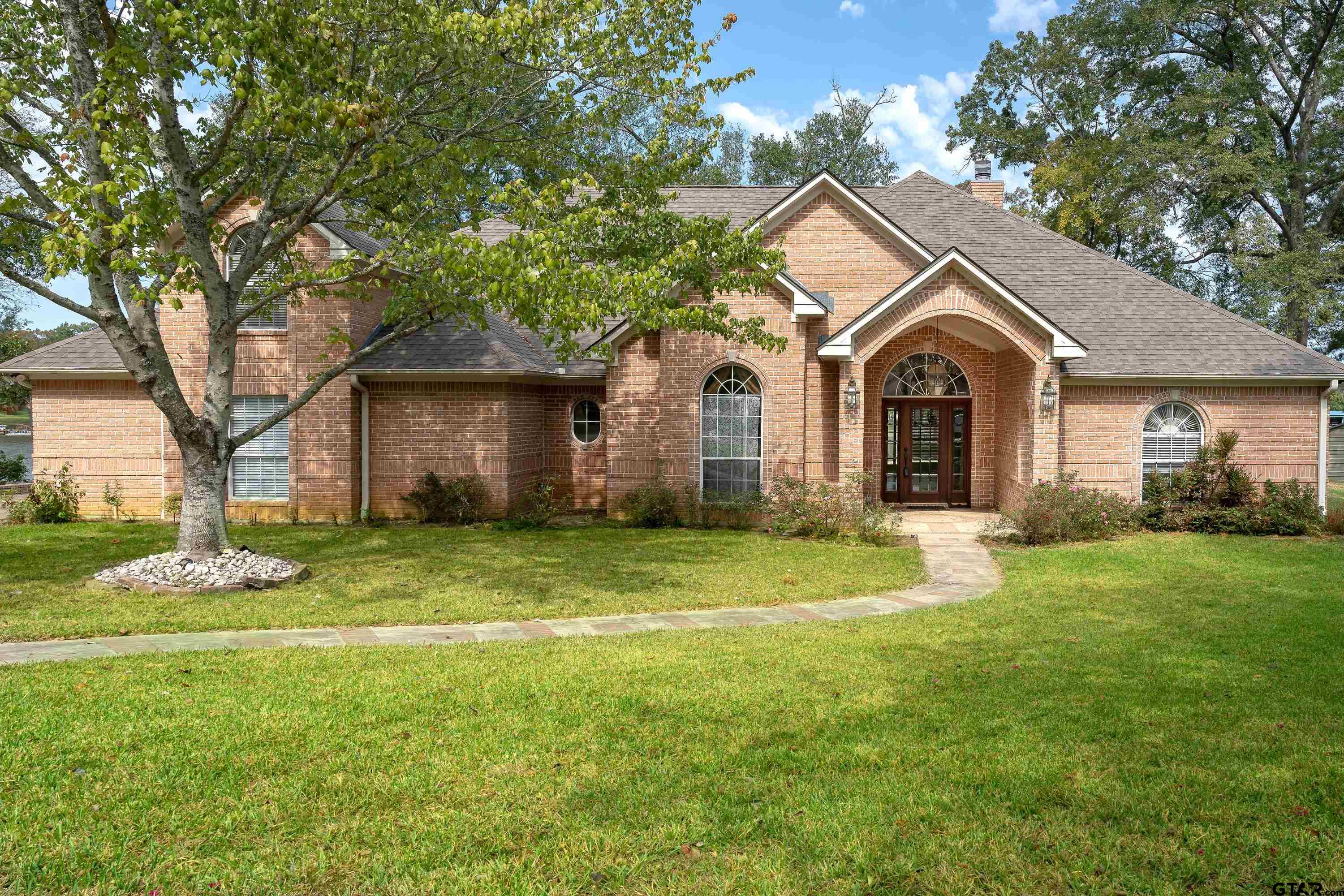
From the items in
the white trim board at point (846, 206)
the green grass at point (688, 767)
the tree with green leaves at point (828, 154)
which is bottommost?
the green grass at point (688, 767)

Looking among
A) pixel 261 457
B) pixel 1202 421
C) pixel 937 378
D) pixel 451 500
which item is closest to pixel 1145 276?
pixel 1202 421

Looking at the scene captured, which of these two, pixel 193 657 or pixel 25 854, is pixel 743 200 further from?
pixel 25 854

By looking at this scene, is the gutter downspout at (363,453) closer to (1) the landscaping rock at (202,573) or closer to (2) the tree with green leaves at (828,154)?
(1) the landscaping rock at (202,573)

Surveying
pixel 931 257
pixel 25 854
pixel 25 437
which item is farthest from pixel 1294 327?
pixel 25 437

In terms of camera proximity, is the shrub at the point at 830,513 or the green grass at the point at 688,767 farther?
the shrub at the point at 830,513

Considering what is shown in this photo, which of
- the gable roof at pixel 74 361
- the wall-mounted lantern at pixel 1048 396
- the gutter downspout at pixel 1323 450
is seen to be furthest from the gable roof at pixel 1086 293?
the gable roof at pixel 74 361

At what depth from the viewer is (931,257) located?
17328 mm

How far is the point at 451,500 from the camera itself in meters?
16.5

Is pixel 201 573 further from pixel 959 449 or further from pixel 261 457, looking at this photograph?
pixel 959 449

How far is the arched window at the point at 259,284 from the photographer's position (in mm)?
14969

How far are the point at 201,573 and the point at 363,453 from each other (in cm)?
652

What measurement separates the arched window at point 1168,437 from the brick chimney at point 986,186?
8.47 m

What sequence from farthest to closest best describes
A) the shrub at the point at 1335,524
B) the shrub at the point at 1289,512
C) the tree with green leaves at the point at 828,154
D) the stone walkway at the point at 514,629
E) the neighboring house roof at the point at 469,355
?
1. the tree with green leaves at the point at 828,154
2. the neighboring house roof at the point at 469,355
3. the shrub at the point at 1335,524
4. the shrub at the point at 1289,512
5. the stone walkway at the point at 514,629

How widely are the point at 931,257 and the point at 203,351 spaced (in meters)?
14.1
